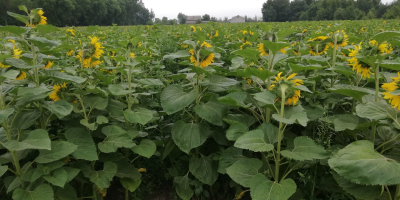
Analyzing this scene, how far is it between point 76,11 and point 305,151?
1846 inches

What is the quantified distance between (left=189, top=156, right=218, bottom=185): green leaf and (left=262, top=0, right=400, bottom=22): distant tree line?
111ft

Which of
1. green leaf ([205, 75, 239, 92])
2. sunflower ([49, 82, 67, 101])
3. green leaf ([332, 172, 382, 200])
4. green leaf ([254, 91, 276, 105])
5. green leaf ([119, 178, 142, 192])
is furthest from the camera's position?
green leaf ([205, 75, 239, 92])

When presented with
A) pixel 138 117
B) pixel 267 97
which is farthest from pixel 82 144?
pixel 267 97

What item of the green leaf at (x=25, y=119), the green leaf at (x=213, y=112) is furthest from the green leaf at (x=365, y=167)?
the green leaf at (x=25, y=119)

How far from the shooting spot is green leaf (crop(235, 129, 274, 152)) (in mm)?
1506

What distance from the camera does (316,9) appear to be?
43656 millimetres

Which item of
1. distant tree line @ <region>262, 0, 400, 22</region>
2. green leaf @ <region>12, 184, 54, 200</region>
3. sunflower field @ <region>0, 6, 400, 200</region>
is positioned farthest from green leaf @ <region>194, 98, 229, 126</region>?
distant tree line @ <region>262, 0, 400, 22</region>

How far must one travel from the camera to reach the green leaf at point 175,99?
6.57 ft

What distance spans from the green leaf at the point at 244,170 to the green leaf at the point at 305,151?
10.7 inches

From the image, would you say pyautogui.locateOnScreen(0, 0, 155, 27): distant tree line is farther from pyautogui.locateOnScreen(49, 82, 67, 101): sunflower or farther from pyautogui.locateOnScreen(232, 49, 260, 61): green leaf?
pyautogui.locateOnScreen(232, 49, 260, 61): green leaf

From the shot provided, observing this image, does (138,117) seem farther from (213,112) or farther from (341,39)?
(341,39)

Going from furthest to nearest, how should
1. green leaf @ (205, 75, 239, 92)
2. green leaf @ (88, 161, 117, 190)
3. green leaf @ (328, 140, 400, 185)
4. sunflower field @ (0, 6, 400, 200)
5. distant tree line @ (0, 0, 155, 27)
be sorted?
distant tree line @ (0, 0, 155, 27)
green leaf @ (205, 75, 239, 92)
green leaf @ (88, 161, 117, 190)
sunflower field @ (0, 6, 400, 200)
green leaf @ (328, 140, 400, 185)

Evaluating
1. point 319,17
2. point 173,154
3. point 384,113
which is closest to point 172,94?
point 173,154

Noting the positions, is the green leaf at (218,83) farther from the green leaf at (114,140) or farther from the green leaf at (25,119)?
the green leaf at (25,119)
